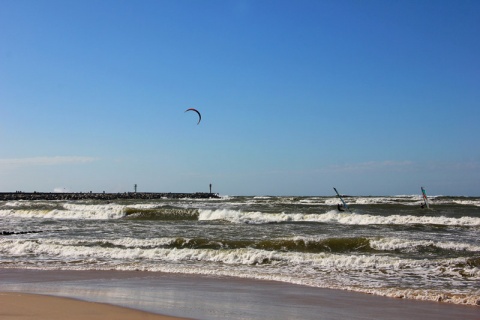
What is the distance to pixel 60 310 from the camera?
641 cm

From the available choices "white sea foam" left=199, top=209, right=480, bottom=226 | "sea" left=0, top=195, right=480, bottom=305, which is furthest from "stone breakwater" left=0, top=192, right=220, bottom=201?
"sea" left=0, top=195, right=480, bottom=305

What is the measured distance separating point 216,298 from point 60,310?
259 centimetres

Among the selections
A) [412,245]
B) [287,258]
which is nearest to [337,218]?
[412,245]

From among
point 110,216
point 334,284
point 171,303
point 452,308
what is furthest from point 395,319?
point 110,216

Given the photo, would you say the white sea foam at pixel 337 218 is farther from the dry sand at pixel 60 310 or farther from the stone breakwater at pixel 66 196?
the stone breakwater at pixel 66 196

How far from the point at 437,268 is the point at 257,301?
5.93 meters

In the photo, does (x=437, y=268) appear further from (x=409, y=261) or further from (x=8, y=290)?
(x=8, y=290)

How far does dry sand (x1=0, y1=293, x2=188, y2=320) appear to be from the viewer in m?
6.00

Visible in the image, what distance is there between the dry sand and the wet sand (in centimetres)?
4

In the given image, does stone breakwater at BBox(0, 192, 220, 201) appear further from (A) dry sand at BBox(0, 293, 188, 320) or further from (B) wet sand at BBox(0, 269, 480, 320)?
(A) dry sand at BBox(0, 293, 188, 320)

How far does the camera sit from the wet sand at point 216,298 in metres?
6.59

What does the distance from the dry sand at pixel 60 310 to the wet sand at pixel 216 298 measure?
0.15ft

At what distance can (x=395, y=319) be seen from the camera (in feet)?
20.9

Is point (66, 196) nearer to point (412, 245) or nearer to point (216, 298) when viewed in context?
point (412, 245)
